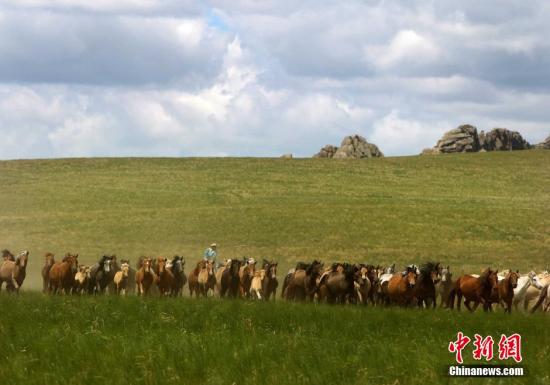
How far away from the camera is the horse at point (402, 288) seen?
26.4 meters

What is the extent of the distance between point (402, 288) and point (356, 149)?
113 metres

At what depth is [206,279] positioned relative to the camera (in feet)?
101

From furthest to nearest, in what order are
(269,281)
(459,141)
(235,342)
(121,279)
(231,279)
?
1. (459,141)
2. (121,279)
3. (269,281)
4. (231,279)
5. (235,342)

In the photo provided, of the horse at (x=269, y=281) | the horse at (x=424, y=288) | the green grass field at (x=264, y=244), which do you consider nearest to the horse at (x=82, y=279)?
the green grass field at (x=264, y=244)

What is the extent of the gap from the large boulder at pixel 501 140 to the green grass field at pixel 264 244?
45045mm

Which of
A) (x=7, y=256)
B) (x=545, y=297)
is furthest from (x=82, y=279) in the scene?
(x=545, y=297)

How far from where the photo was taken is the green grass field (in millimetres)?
15133

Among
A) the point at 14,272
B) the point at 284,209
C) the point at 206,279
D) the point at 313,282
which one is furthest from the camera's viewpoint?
the point at 284,209

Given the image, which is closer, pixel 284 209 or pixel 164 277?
pixel 164 277

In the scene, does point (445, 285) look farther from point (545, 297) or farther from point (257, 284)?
point (257, 284)

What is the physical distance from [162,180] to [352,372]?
70.6 metres

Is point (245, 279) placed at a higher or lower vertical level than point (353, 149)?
lower

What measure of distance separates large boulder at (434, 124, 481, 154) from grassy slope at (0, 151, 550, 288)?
4670cm

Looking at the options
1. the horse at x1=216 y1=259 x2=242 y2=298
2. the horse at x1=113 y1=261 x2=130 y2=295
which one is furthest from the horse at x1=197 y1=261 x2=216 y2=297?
the horse at x1=113 y1=261 x2=130 y2=295
